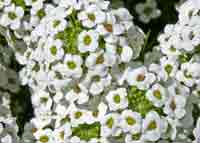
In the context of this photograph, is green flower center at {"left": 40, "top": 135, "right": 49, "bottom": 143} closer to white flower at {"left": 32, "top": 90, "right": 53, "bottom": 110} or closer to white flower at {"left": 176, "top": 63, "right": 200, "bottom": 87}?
white flower at {"left": 32, "top": 90, "right": 53, "bottom": 110}

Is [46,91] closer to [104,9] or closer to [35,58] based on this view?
[35,58]

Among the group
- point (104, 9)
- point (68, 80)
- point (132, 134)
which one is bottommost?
point (132, 134)

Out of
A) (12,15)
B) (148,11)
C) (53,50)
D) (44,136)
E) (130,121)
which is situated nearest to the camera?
(130,121)

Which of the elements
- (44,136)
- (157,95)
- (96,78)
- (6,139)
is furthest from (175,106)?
(6,139)

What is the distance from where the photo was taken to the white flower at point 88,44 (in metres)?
2.31

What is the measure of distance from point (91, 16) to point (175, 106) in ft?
1.31

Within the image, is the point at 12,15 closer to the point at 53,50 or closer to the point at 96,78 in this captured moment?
the point at 53,50

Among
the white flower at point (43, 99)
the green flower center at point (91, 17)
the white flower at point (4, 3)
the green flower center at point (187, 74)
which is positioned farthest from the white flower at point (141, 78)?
the white flower at point (4, 3)

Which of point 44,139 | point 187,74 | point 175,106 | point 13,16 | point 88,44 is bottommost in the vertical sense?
point 44,139

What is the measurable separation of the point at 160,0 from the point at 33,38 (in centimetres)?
63

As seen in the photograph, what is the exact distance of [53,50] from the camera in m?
2.35

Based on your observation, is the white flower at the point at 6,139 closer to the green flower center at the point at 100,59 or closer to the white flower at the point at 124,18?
the green flower center at the point at 100,59

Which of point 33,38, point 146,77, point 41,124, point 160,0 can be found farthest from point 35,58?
point 160,0

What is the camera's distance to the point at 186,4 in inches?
98.2
